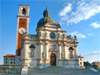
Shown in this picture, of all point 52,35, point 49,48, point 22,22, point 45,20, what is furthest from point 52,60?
point 22,22

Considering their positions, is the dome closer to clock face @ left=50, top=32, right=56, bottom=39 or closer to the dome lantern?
the dome lantern

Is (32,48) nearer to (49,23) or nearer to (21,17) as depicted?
(49,23)

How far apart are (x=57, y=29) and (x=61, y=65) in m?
10.0

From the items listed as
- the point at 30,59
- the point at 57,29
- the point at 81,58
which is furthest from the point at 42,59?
the point at 81,58

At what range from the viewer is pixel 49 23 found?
35375 mm

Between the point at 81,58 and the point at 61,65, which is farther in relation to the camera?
the point at 81,58

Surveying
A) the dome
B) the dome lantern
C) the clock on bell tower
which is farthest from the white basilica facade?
the dome lantern

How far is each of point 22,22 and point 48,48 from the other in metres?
13.0

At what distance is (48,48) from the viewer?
3366 cm

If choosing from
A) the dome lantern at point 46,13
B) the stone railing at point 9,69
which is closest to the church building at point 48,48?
the dome lantern at point 46,13

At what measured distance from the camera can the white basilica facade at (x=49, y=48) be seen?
1251 inches

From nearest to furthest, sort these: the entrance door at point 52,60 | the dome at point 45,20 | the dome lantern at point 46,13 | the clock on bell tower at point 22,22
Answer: the entrance door at point 52,60 < the clock on bell tower at point 22,22 < the dome at point 45,20 < the dome lantern at point 46,13

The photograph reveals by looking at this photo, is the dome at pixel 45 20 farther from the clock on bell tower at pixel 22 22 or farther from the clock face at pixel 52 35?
the clock on bell tower at pixel 22 22

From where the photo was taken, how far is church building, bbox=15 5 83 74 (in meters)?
31.8
